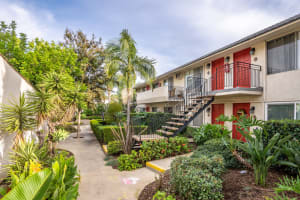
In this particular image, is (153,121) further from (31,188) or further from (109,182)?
(31,188)

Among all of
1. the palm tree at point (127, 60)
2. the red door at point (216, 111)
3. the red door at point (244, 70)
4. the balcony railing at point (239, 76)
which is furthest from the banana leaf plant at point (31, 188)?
the red door at point (216, 111)

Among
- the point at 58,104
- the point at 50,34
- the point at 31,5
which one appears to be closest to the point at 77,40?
the point at 50,34

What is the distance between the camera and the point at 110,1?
25.8ft

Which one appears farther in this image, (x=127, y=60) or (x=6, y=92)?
(x=127, y=60)

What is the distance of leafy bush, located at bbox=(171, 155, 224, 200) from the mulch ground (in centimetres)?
24

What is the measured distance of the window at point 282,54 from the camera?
6.24 meters

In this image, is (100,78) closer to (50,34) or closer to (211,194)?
(50,34)

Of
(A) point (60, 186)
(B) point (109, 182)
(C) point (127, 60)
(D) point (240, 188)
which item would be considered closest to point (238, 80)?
(C) point (127, 60)

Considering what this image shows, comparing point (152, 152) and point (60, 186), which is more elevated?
point (60, 186)

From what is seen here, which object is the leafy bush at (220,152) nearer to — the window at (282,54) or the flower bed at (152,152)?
the flower bed at (152,152)

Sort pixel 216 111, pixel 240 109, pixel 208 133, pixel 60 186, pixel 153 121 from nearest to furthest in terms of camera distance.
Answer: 1. pixel 60 186
2. pixel 208 133
3. pixel 153 121
4. pixel 240 109
5. pixel 216 111

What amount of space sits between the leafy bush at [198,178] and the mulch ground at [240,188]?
9.5 inches

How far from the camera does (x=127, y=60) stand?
942cm

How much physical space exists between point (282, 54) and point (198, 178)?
22.9ft
